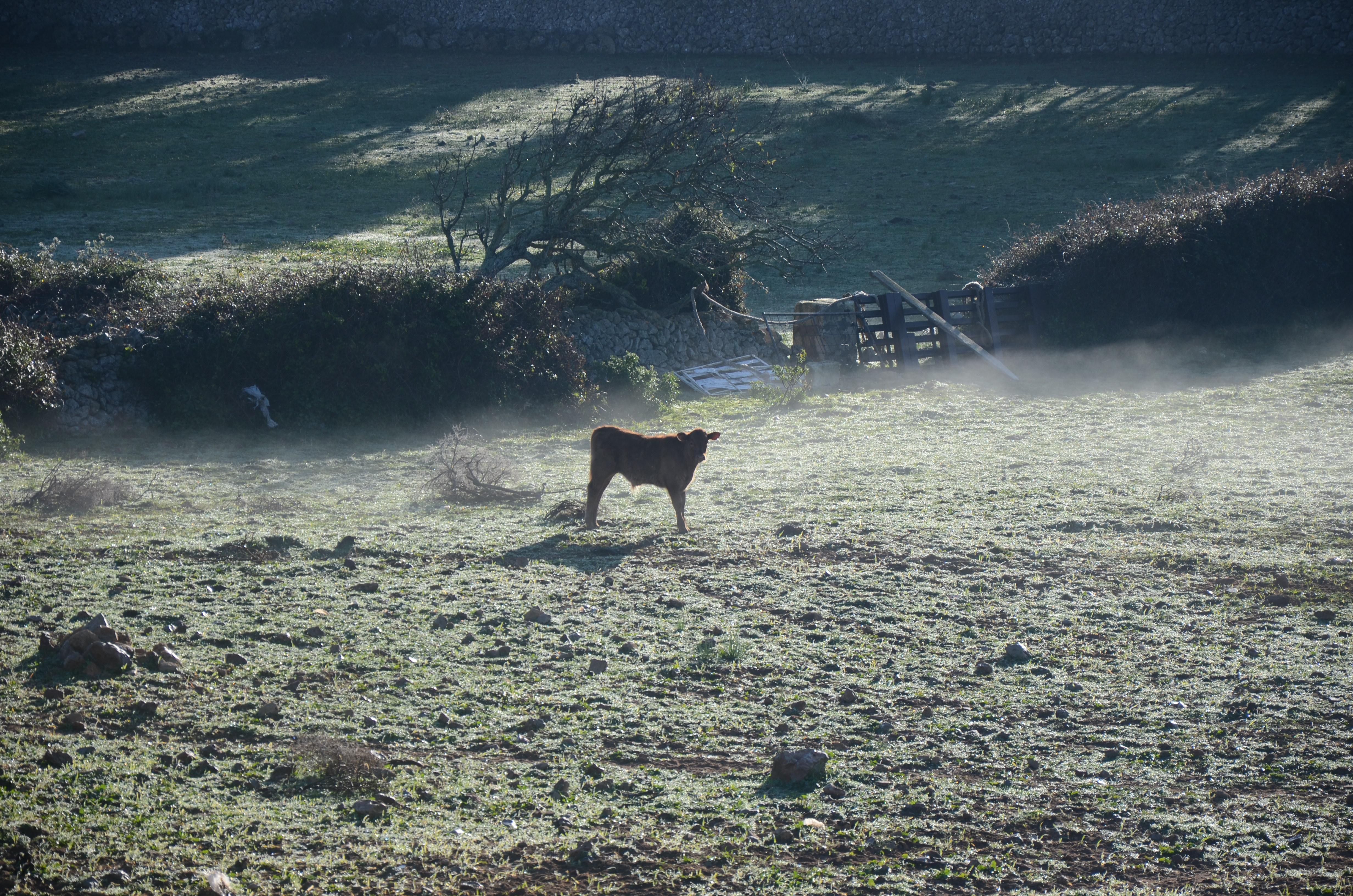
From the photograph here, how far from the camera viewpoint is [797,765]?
178 inches

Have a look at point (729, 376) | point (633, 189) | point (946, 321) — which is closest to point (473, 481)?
point (729, 376)

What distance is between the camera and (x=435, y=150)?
28984mm

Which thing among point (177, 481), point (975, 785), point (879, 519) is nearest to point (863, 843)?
point (975, 785)

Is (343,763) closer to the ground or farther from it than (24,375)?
closer to the ground

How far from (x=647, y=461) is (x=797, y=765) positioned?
13.6 feet

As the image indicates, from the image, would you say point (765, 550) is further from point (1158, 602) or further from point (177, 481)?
point (177, 481)

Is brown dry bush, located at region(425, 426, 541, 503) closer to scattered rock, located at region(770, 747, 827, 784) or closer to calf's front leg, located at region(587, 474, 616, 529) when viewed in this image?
calf's front leg, located at region(587, 474, 616, 529)

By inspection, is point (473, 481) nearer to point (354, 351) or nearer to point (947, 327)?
point (354, 351)

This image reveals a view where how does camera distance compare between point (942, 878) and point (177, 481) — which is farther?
point (177, 481)

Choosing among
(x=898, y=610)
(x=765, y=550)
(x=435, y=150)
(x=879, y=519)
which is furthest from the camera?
(x=435, y=150)

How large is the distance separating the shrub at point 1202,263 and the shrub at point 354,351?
922cm

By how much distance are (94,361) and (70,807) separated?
387 inches

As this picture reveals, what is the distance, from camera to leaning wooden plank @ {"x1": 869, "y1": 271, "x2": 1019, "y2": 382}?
17.0 m

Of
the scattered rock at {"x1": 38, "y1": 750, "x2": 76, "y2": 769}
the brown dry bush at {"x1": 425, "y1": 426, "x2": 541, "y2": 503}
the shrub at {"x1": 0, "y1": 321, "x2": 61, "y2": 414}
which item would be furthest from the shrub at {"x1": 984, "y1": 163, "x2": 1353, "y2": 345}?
the scattered rock at {"x1": 38, "y1": 750, "x2": 76, "y2": 769}
